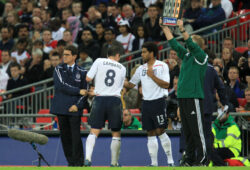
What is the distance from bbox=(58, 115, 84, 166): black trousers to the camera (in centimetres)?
1224

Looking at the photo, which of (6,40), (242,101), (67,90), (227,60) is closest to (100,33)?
(6,40)

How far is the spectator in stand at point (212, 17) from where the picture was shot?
1734 cm

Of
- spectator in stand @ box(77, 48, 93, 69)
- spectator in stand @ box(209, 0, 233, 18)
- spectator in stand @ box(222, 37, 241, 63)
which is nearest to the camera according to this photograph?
spectator in stand @ box(222, 37, 241, 63)

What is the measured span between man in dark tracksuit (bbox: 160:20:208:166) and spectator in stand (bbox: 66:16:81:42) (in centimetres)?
948

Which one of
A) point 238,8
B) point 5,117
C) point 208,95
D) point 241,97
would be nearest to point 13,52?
point 5,117

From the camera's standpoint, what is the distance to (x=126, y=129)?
46.1 feet

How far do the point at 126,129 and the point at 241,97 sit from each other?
2780 millimetres

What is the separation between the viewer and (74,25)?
20344 mm

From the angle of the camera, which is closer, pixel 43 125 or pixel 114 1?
pixel 43 125

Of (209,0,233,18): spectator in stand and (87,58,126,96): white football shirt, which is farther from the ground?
(209,0,233,18): spectator in stand

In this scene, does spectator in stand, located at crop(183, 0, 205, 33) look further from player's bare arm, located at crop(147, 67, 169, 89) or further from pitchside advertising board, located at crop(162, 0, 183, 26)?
pitchside advertising board, located at crop(162, 0, 183, 26)

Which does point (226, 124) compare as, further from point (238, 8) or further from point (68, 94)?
point (238, 8)

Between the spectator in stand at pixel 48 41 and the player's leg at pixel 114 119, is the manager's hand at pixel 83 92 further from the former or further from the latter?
the spectator in stand at pixel 48 41

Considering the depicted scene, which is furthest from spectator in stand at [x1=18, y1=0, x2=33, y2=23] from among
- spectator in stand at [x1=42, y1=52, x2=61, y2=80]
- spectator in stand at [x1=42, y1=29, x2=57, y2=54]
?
spectator in stand at [x1=42, y1=52, x2=61, y2=80]
